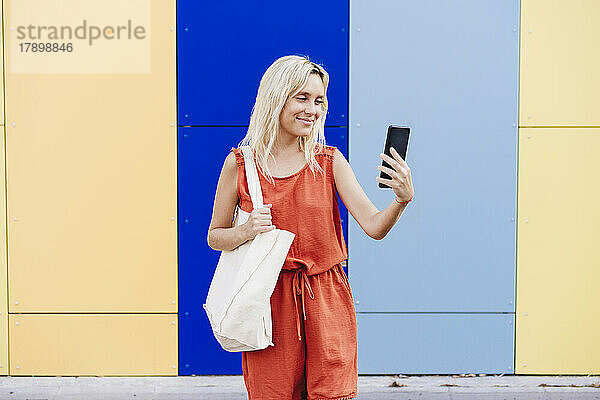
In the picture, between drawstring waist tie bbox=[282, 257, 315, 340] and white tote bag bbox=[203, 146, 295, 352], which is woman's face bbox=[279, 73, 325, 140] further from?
drawstring waist tie bbox=[282, 257, 315, 340]

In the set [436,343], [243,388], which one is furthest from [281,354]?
[436,343]

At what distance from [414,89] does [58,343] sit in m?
2.43

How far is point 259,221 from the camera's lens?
2.69m

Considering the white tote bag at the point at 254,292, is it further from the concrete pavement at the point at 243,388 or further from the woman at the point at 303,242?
the concrete pavement at the point at 243,388

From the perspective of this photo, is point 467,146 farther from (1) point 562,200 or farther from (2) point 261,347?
(2) point 261,347

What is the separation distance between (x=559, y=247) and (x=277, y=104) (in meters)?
2.34

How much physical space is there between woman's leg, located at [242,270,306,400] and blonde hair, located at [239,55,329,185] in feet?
1.32

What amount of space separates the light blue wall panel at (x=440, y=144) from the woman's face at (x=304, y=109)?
1631mm

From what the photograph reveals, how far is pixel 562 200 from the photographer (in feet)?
14.5

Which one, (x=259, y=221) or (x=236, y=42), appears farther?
(x=236, y=42)

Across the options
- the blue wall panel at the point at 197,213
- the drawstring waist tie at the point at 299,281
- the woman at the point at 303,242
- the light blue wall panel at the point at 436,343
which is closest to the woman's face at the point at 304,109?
the woman at the point at 303,242

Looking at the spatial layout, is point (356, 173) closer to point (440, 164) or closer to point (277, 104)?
point (440, 164)

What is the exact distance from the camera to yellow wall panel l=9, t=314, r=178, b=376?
14.6 ft

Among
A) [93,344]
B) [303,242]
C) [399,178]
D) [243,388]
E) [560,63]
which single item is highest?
[560,63]
